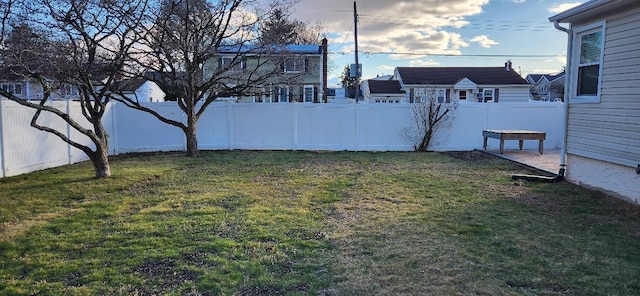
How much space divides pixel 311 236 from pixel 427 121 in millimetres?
8886

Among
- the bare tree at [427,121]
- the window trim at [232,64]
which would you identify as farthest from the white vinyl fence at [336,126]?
the window trim at [232,64]

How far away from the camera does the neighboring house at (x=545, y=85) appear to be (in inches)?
1691

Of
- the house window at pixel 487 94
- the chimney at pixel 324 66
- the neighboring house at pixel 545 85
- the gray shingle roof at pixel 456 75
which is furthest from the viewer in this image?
the neighboring house at pixel 545 85

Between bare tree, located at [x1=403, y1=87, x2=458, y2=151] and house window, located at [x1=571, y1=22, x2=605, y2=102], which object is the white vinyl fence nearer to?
bare tree, located at [x1=403, y1=87, x2=458, y2=151]

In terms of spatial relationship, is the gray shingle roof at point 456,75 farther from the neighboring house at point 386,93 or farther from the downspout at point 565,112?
the downspout at point 565,112

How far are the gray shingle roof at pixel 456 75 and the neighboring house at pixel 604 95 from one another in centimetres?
2437

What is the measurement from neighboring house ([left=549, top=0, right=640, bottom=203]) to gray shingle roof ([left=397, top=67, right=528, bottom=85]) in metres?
24.4

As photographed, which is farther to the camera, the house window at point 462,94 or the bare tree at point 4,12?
the house window at point 462,94

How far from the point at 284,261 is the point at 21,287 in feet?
6.64

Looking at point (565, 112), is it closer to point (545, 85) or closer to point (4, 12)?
point (4, 12)

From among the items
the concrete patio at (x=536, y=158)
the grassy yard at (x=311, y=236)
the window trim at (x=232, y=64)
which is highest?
the window trim at (x=232, y=64)

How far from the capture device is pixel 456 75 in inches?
1276

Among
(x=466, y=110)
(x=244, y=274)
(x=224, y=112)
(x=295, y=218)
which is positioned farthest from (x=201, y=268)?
(x=466, y=110)

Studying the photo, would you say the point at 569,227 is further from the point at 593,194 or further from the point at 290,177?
the point at 290,177
